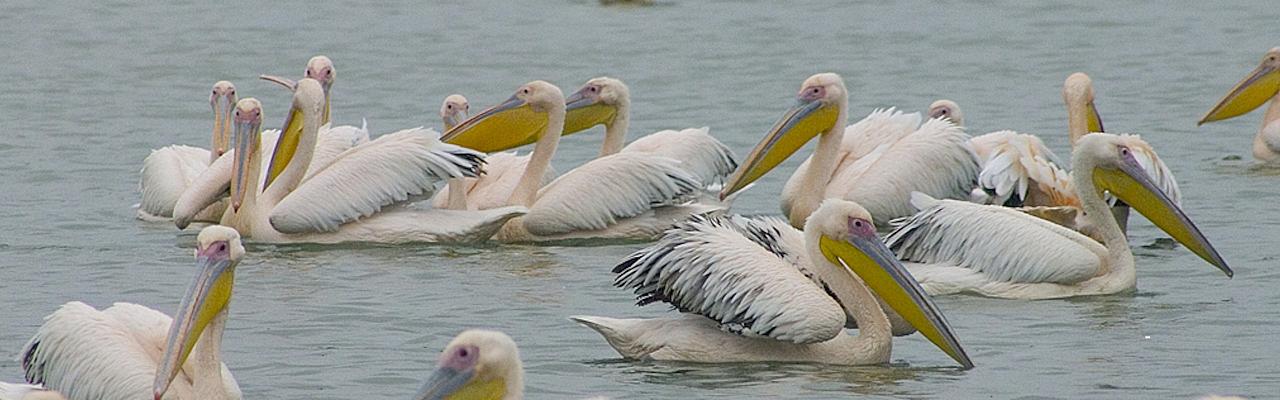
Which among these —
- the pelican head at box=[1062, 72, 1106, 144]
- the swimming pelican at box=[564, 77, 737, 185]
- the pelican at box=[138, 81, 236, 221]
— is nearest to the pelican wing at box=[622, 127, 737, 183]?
the swimming pelican at box=[564, 77, 737, 185]

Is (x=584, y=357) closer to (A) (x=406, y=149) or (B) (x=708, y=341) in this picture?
(B) (x=708, y=341)

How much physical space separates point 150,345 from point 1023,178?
3657mm

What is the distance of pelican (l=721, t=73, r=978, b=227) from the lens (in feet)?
28.7

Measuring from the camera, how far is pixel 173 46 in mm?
Result: 16750

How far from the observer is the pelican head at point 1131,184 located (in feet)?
24.1

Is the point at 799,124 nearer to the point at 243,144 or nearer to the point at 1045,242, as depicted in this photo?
the point at 1045,242

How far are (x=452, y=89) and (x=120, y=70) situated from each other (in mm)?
2240

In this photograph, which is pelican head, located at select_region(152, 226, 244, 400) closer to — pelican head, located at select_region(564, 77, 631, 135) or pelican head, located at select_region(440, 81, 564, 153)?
pelican head, located at select_region(440, 81, 564, 153)

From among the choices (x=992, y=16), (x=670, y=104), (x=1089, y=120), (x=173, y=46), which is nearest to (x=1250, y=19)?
(x=992, y=16)

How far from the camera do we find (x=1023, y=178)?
8406 millimetres

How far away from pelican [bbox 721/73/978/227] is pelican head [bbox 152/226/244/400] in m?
3.45

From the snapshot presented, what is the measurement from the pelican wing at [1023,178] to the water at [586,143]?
0.39 metres

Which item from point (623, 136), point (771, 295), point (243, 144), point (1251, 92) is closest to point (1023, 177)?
point (623, 136)

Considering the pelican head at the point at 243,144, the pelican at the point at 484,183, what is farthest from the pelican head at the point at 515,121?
the pelican head at the point at 243,144
